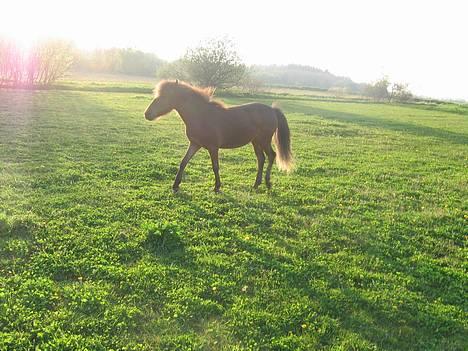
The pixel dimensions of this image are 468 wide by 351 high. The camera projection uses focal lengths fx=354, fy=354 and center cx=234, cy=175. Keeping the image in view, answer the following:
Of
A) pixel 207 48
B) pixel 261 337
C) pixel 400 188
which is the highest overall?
pixel 207 48

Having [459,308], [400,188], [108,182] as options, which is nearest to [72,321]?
[459,308]

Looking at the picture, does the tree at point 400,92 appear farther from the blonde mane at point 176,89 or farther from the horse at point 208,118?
the blonde mane at point 176,89

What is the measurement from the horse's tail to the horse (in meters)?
0.30

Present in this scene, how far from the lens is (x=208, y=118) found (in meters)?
7.97

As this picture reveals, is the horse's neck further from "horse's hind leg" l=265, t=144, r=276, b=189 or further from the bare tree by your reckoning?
the bare tree

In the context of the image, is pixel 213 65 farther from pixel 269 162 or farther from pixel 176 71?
pixel 269 162

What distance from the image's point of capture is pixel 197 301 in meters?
4.20

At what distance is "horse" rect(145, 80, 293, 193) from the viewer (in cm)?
790

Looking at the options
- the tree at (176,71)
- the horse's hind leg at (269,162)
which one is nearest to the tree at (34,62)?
the tree at (176,71)

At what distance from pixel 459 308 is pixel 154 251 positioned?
4.15 meters

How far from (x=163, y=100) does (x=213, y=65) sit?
45.1 metres

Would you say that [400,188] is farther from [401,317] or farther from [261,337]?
[261,337]

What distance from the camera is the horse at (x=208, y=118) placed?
311 inches

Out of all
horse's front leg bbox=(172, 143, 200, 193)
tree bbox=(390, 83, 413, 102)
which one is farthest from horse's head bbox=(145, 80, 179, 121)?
tree bbox=(390, 83, 413, 102)
